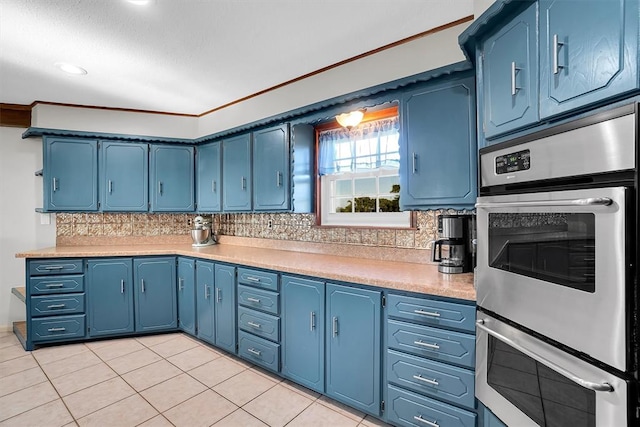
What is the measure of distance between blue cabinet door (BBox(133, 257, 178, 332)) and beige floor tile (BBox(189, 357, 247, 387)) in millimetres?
978

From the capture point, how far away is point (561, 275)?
3.73ft


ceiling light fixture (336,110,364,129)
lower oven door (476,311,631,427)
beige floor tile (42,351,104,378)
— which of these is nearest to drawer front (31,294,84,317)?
beige floor tile (42,351,104,378)

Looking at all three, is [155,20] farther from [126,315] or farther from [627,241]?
[126,315]

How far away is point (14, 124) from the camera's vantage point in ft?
12.0

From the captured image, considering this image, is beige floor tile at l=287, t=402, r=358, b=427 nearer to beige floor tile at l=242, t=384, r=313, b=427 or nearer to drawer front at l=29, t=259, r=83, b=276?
beige floor tile at l=242, t=384, r=313, b=427

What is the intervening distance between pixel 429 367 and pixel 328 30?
2.16m

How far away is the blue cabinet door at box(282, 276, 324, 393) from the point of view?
2.22 meters

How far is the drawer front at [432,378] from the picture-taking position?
163cm

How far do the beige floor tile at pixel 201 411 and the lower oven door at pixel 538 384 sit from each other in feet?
5.13

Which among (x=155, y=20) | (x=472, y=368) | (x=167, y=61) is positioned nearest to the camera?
(x=472, y=368)

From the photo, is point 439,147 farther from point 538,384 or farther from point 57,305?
point 57,305

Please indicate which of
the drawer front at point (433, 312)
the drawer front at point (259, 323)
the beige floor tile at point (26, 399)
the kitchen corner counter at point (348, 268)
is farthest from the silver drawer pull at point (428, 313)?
the beige floor tile at point (26, 399)

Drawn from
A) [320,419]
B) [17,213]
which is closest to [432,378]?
[320,419]

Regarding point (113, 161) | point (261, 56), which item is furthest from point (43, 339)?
point (261, 56)
